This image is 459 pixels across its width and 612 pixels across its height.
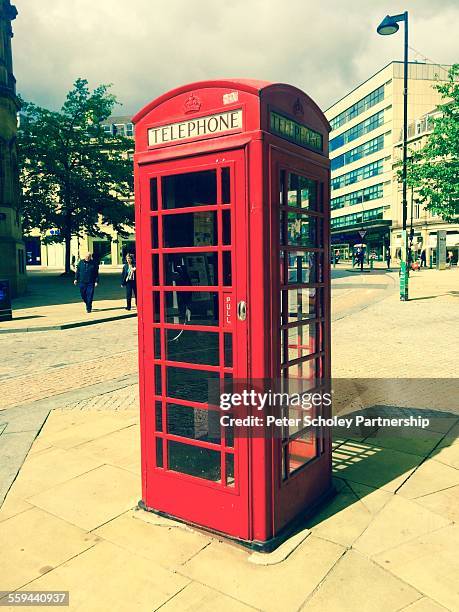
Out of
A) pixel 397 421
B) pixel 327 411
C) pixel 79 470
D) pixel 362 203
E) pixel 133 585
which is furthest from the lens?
pixel 362 203

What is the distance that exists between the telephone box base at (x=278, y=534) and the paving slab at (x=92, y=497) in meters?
0.23

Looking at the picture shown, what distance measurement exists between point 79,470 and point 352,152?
264 feet

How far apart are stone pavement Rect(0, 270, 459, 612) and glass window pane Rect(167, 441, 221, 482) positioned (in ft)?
1.28

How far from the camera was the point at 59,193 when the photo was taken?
38062 millimetres

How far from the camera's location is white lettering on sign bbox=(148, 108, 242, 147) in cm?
307

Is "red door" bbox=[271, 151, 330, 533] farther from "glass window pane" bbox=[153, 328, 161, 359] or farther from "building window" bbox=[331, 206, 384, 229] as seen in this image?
"building window" bbox=[331, 206, 384, 229]

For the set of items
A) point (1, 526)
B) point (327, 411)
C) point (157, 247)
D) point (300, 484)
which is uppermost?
point (157, 247)

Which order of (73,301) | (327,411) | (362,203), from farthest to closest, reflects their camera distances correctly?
(362,203) < (73,301) < (327,411)

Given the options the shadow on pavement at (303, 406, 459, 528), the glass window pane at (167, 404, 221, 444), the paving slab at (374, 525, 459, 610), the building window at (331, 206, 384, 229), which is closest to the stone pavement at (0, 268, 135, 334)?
the shadow on pavement at (303, 406, 459, 528)

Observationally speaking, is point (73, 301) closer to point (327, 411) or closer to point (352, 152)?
point (327, 411)

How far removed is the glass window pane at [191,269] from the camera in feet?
11.3

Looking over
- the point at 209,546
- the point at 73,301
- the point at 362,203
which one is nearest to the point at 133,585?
the point at 209,546

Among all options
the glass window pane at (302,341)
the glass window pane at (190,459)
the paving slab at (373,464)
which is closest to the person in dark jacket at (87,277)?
the paving slab at (373,464)

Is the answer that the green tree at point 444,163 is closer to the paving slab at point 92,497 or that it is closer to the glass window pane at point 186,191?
the glass window pane at point 186,191
